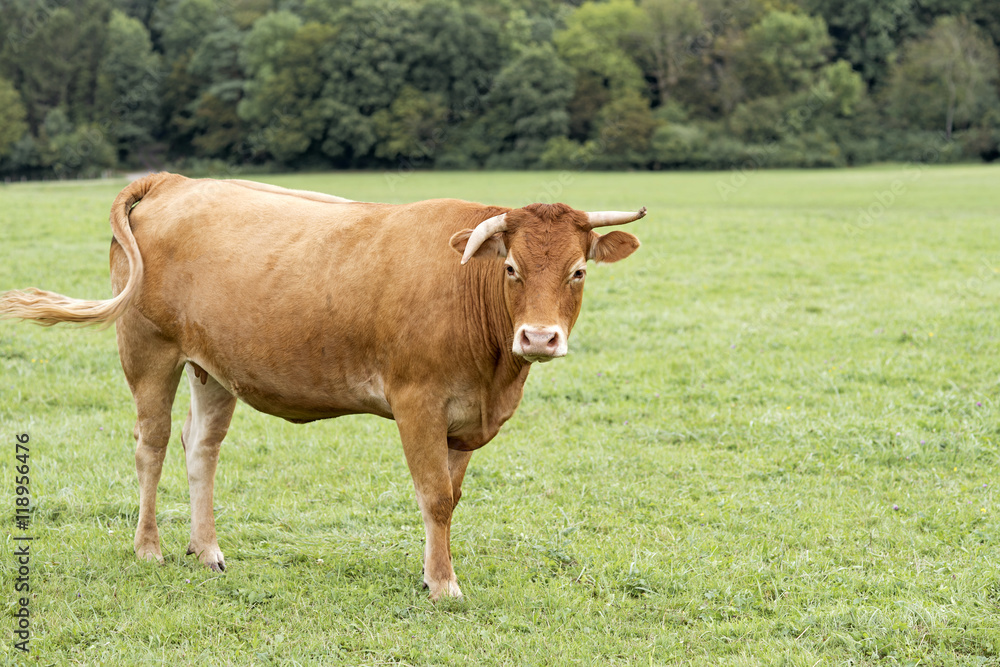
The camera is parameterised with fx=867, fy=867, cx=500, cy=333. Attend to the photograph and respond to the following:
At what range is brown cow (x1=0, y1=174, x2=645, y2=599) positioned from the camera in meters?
4.74

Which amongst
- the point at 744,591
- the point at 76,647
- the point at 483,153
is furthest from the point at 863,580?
the point at 483,153

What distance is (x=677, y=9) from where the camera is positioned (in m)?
82.2

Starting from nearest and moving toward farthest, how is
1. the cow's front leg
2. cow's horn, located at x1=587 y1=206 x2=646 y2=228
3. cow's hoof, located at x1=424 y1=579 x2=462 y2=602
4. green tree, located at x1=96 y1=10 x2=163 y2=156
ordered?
1. cow's horn, located at x1=587 y1=206 x2=646 y2=228
2. the cow's front leg
3. cow's hoof, located at x1=424 y1=579 x2=462 y2=602
4. green tree, located at x1=96 y1=10 x2=163 y2=156

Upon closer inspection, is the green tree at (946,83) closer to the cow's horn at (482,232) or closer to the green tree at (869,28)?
the green tree at (869,28)

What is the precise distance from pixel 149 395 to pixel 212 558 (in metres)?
1.10

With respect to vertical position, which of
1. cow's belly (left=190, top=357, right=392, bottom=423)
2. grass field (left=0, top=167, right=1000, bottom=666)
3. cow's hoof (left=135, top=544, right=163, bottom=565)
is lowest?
grass field (left=0, top=167, right=1000, bottom=666)

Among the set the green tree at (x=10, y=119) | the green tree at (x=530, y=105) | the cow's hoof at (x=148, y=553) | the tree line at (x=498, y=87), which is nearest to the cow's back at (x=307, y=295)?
the cow's hoof at (x=148, y=553)

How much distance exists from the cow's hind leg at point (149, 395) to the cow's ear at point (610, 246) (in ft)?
8.77

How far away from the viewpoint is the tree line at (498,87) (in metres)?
69.5

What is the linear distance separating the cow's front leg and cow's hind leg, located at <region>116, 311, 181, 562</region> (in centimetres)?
161

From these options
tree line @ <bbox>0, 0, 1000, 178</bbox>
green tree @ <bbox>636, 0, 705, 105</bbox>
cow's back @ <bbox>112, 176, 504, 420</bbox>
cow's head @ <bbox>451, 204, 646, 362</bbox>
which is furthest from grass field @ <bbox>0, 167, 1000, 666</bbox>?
green tree @ <bbox>636, 0, 705, 105</bbox>

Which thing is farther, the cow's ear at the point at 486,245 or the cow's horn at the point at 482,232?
the cow's ear at the point at 486,245

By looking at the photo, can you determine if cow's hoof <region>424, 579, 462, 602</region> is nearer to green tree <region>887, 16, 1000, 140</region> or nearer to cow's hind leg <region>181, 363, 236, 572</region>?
cow's hind leg <region>181, 363, 236, 572</region>

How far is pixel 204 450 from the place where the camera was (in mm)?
5625
